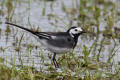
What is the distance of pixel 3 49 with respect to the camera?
7684 millimetres

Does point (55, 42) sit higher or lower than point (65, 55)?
higher

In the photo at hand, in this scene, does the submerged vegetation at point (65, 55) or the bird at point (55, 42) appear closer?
the submerged vegetation at point (65, 55)

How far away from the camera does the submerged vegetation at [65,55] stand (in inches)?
259

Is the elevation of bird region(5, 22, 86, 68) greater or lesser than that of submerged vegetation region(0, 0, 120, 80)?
greater

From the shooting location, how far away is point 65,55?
766cm

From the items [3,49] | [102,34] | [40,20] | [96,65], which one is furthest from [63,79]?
[40,20]

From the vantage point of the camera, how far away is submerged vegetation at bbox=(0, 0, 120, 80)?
21.6 ft

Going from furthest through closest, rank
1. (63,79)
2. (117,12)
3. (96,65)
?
(117,12)
(96,65)
(63,79)

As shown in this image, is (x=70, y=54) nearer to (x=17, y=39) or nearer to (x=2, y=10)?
(x=17, y=39)

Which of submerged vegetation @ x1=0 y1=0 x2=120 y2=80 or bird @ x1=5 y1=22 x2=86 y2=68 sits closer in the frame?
submerged vegetation @ x1=0 y1=0 x2=120 y2=80

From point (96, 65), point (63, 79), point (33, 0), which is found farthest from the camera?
point (33, 0)

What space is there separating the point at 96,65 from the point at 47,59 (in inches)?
45.2

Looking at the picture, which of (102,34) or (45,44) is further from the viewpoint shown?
(102,34)

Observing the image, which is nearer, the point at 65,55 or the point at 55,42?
the point at 55,42
